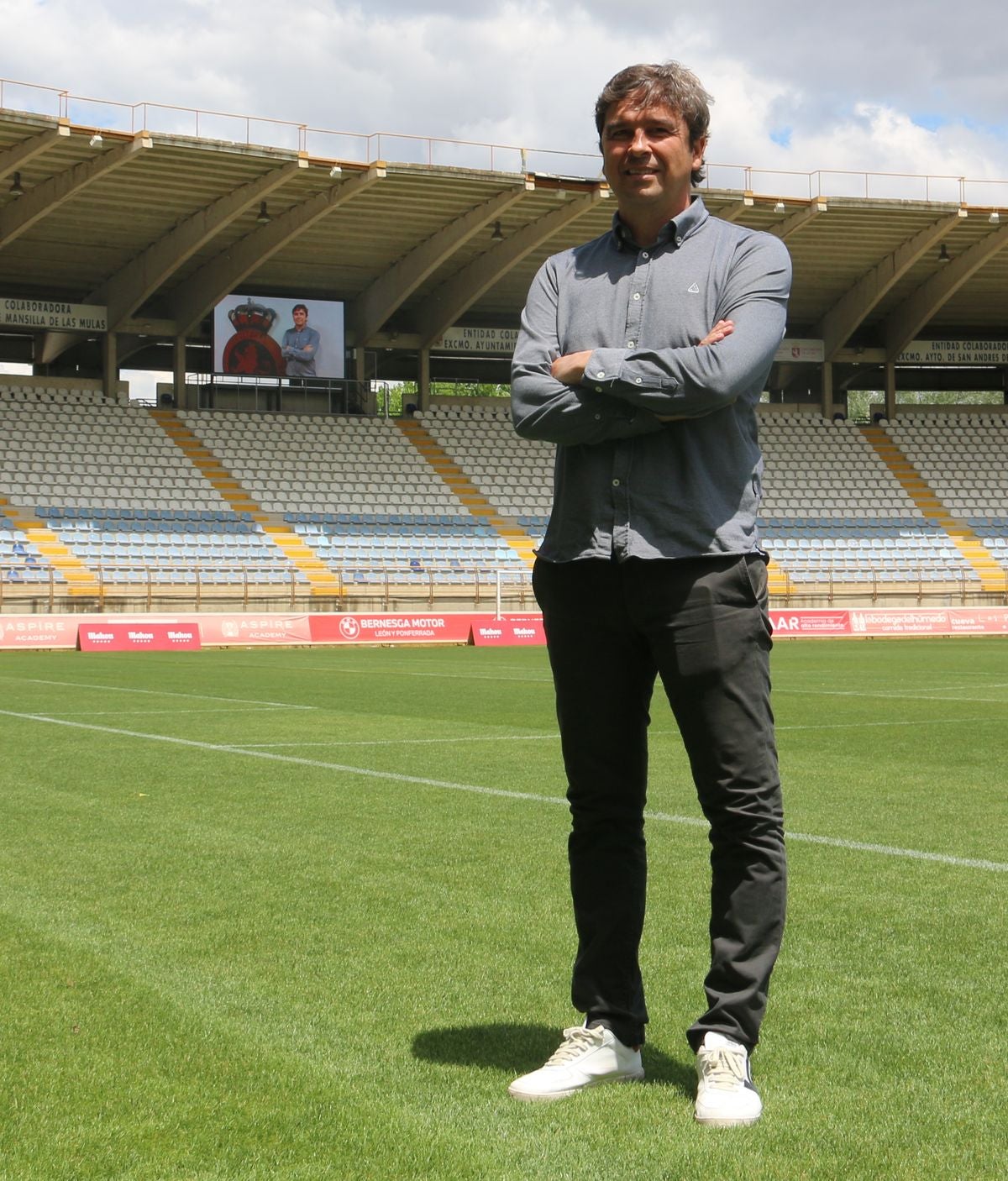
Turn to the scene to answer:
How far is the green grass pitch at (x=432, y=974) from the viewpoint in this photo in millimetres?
2689

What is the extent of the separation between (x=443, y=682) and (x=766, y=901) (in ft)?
50.4

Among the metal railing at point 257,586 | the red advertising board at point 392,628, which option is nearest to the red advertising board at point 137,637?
the red advertising board at point 392,628

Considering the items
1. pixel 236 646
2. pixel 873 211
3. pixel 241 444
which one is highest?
pixel 873 211

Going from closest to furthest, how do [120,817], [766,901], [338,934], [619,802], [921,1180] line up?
[921,1180]
[766,901]
[619,802]
[338,934]
[120,817]

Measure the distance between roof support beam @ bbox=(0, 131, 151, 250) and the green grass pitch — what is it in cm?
2565

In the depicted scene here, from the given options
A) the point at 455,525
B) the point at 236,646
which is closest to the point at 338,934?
the point at 236,646

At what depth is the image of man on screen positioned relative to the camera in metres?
41.1

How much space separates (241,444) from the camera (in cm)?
4097

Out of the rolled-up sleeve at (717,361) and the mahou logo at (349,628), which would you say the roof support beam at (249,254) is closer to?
the mahou logo at (349,628)

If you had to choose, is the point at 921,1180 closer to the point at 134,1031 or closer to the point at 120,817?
the point at 134,1031

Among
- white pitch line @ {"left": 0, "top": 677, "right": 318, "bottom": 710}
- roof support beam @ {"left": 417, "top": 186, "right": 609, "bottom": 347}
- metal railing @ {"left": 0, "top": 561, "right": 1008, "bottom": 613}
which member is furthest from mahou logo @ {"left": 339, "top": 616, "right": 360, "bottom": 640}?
white pitch line @ {"left": 0, "top": 677, "right": 318, "bottom": 710}

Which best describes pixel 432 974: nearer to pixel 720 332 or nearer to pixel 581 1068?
pixel 581 1068

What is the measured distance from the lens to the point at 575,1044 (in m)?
3.12

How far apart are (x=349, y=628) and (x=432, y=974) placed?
2842 cm
